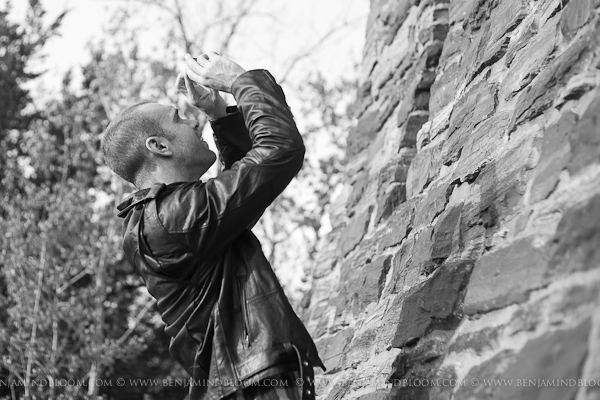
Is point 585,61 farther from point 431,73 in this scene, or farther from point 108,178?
point 108,178

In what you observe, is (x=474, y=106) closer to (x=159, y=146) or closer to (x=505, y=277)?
(x=505, y=277)

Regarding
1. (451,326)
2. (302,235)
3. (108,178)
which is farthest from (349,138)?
(108,178)

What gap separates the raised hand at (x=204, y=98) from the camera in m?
2.87

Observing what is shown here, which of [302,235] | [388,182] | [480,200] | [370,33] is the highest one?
[302,235]

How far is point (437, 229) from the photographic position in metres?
2.93

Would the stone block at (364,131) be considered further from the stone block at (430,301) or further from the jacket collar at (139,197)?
the jacket collar at (139,197)

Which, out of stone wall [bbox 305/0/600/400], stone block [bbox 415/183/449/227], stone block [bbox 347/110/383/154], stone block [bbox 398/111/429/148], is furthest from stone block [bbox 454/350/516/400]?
stone block [bbox 347/110/383/154]

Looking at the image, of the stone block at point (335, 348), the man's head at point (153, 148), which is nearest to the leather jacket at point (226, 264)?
the man's head at point (153, 148)

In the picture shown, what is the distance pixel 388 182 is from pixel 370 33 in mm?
1761

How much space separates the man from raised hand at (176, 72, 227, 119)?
19cm

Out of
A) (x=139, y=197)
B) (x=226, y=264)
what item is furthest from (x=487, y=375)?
(x=139, y=197)

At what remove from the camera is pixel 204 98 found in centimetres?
289

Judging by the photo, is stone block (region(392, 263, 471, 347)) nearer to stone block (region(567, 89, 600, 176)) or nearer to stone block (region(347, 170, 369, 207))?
stone block (region(567, 89, 600, 176))

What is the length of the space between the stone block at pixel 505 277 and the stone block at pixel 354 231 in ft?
5.97
